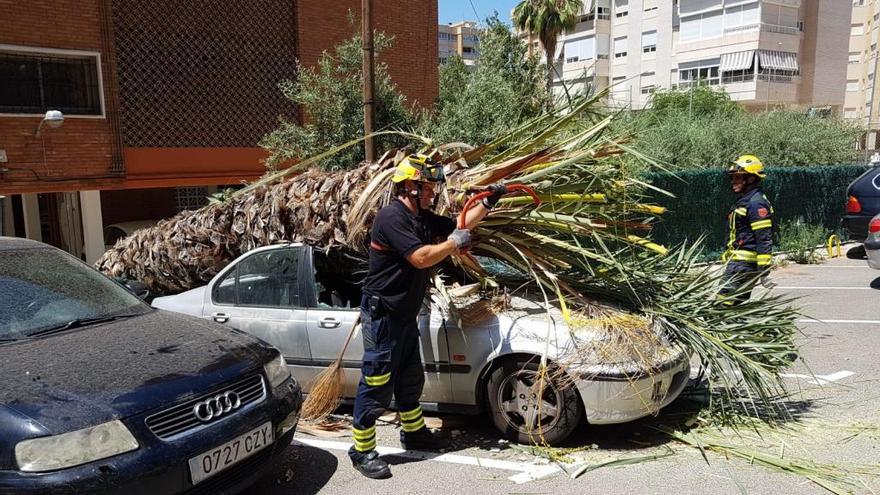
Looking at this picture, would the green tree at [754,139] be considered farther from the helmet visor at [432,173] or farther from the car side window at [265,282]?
the helmet visor at [432,173]

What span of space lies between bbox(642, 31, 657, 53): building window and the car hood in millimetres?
46018

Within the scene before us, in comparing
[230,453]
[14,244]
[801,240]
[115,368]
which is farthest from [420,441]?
[801,240]

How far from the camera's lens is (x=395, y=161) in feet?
17.4

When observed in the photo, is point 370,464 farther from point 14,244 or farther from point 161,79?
point 161,79

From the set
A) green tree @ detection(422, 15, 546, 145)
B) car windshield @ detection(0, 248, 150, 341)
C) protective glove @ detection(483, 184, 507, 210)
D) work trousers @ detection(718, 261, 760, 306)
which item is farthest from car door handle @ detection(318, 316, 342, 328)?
green tree @ detection(422, 15, 546, 145)

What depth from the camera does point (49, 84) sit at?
12.9m

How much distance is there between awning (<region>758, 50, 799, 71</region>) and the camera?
127 feet

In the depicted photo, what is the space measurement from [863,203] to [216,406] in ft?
42.1

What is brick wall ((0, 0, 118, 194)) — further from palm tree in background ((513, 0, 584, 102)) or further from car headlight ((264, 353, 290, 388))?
palm tree in background ((513, 0, 584, 102))

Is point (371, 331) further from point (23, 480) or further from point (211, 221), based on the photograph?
point (211, 221)

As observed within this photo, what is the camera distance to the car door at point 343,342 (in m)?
4.52

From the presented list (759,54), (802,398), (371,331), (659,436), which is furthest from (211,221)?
(759,54)

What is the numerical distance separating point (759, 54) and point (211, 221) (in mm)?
40164

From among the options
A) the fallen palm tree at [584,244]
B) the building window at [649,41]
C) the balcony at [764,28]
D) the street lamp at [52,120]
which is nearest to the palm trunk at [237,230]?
the fallen palm tree at [584,244]
